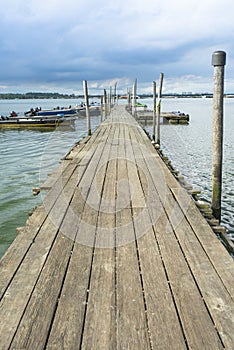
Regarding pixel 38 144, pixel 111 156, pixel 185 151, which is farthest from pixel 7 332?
pixel 38 144

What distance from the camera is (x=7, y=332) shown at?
70.9 inches

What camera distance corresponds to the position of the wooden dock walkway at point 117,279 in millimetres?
1770

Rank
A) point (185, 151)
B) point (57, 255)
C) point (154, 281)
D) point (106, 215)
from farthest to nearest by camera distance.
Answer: point (185, 151)
point (106, 215)
point (57, 255)
point (154, 281)

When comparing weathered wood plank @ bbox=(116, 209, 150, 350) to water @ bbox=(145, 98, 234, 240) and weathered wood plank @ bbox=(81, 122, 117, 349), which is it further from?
water @ bbox=(145, 98, 234, 240)

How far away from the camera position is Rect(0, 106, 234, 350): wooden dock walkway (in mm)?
1770

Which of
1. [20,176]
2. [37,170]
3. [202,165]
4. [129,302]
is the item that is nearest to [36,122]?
[37,170]

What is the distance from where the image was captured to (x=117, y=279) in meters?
2.31

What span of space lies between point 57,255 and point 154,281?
0.88 metres

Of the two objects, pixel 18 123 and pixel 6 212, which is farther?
pixel 18 123

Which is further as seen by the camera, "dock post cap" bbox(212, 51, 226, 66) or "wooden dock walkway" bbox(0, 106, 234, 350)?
"dock post cap" bbox(212, 51, 226, 66)

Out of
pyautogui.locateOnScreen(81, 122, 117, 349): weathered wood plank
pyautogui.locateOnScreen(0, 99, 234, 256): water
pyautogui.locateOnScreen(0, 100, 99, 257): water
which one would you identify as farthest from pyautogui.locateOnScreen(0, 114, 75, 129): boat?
pyautogui.locateOnScreen(81, 122, 117, 349): weathered wood plank

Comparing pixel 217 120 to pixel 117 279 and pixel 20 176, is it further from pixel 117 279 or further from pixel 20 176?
pixel 20 176

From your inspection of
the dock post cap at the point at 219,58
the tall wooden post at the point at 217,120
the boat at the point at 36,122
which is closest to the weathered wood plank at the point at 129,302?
the tall wooden post at the point at 217,120

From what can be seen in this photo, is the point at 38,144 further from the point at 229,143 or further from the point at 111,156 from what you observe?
the point at 111,156
